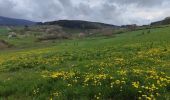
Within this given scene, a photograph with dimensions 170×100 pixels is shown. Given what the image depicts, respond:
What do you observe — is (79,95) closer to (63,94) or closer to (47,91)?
(63,94)

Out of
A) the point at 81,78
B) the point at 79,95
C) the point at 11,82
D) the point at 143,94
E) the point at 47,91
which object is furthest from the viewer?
the point at 11,82

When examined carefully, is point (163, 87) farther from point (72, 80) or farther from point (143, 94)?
point (72, 80)

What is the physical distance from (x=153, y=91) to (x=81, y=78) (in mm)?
4337

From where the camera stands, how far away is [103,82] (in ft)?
53.2

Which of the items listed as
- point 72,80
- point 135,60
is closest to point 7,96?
point 72,80

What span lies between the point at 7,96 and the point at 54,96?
283 centimetres

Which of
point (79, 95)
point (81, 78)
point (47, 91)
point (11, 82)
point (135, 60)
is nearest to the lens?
point (79, 95)

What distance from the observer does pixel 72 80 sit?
57.3 feet

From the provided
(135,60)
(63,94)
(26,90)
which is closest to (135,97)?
(63,94)

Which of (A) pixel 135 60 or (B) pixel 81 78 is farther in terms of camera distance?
(A) pixel 135 60

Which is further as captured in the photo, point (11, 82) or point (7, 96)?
point (11, 82)

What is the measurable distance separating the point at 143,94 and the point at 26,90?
5755 millimetres

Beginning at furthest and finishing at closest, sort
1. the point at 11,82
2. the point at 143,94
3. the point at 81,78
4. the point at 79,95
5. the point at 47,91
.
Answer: the point at 11,82
the point at 81,78
the point at 47,91
the point at 79,95
the point at 143,94

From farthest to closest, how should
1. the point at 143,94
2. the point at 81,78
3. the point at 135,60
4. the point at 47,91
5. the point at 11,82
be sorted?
1. the point at 135,60
2. the point at 11,82
3. the point at 81,78
4. the point at 47,91
5. the point at 143,94
